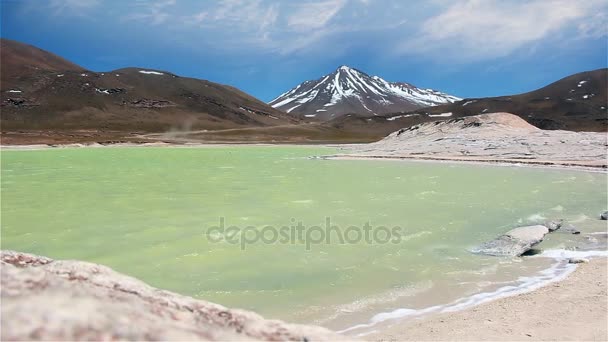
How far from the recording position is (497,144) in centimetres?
4769

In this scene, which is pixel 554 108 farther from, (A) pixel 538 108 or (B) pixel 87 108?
(B) pixel 87 108

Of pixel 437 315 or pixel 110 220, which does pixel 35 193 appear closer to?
pixel 110 220

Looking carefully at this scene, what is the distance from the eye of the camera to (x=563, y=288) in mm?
6559

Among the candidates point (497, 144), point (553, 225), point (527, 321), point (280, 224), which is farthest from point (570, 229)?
point (497, 144)

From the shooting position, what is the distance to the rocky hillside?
145 m

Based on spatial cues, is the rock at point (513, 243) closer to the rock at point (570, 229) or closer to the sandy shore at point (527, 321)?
the rock at point (570, 229)

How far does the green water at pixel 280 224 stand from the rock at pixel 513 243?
1.07 ft

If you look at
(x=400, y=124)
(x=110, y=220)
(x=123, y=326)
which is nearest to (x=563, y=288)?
(x=123, y=326)

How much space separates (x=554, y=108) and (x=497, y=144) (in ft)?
487

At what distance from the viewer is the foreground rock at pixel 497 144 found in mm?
39125

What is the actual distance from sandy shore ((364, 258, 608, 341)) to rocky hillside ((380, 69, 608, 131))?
152200 millimetres

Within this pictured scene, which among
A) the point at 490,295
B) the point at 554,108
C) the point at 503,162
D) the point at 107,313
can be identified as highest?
the point at 554,108

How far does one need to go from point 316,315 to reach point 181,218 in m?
8.15

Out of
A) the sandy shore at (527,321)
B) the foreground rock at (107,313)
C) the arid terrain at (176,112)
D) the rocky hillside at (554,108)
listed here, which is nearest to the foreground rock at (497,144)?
the sandy shore at (527,321)
